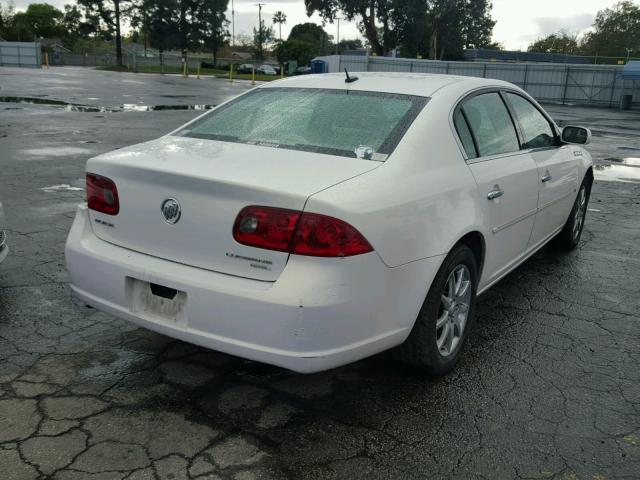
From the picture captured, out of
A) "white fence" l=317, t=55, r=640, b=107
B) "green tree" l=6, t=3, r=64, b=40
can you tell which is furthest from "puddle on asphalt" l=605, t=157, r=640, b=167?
"green tree" l=6, t=3, r=64, b=40

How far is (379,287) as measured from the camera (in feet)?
8.86

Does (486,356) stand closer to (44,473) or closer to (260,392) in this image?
(260,392)

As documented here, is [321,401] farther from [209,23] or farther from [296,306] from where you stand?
[209,23]

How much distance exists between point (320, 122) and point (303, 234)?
1.01m

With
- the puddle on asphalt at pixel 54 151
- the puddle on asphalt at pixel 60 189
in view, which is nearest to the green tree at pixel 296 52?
the puddle on asphalt at pixel 54 151

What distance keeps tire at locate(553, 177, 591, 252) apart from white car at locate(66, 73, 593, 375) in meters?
1.96

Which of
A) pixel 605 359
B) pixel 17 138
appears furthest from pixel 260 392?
pixel 17 138

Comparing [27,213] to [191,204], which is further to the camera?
[27,213]

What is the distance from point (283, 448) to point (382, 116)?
5.75 feet

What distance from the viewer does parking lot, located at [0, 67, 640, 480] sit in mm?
2576

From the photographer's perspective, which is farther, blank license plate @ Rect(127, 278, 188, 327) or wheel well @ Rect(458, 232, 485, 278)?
wheel well @ Rect(458, 232, 485, 278)

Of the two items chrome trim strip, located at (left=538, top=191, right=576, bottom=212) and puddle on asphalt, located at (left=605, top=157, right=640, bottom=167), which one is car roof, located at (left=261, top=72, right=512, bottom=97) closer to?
chrome trim strip, located at (left=538, top=191, right=576, bottom=212)

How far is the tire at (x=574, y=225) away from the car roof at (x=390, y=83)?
195cm

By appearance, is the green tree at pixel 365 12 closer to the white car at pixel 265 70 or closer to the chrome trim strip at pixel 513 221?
the white car at pixel 265 70
